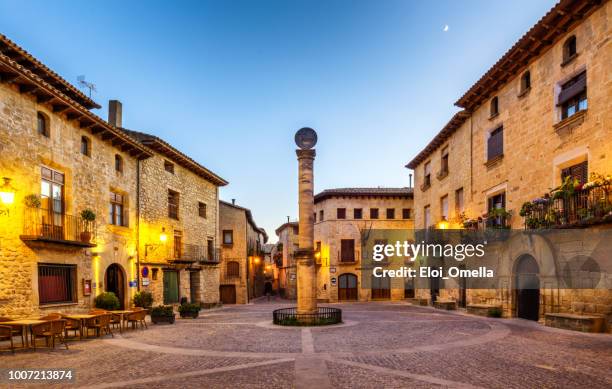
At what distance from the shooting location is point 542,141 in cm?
1612

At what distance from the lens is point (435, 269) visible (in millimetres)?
28328

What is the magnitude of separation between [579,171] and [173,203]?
21019 mm

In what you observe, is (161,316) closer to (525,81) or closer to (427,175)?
(525,81)

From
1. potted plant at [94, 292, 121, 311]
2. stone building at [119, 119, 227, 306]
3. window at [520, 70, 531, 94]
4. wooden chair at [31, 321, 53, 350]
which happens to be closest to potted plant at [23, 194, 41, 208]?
wooden chair at [31, 321, 53, 350]

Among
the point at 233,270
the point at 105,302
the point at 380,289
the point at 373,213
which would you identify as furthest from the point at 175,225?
the point at 380,289

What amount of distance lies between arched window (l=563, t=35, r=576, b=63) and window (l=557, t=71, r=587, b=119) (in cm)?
76

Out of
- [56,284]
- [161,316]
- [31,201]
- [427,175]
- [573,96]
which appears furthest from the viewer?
[427,175]

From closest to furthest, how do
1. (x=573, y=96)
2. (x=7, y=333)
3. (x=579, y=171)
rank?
(x=7, y=333)
(x=579, y=171)
(x=573, y=96)

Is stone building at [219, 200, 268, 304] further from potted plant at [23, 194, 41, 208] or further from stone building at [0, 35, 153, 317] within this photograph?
potted plant at [23, 194, 41, 208]

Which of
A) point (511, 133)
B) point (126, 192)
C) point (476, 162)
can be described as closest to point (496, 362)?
point (511, 133)

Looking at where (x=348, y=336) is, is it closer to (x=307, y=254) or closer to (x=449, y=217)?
(x=307, y=254)

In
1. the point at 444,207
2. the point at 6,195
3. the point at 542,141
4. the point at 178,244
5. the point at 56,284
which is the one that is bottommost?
the point at 56,284

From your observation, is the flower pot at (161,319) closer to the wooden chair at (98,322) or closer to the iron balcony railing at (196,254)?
the wooden chair at (98,322)

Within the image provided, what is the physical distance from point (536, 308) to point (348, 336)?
26.7 ft
